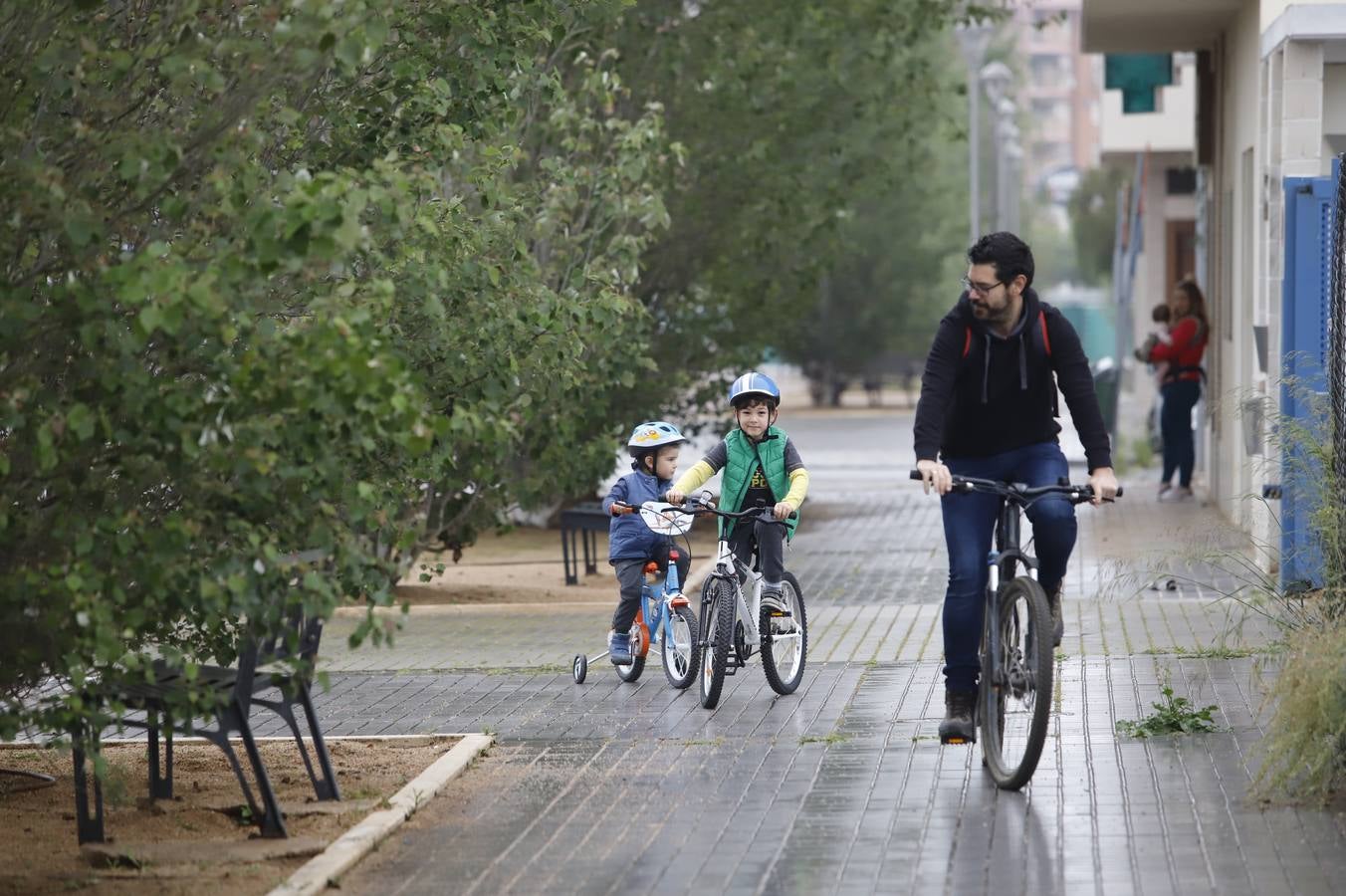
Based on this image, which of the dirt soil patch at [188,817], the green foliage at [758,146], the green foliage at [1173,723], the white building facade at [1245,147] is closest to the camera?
the dirt soil patch at [188,817]

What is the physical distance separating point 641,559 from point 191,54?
494cm

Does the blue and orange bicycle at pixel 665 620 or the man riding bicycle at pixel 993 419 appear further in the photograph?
the blue and orange bicycle at pixel 665 620

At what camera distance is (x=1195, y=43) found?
1973 centimetres

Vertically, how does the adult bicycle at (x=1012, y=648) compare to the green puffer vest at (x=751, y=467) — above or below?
below

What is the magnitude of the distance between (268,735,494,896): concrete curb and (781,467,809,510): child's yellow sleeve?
5.33 feet

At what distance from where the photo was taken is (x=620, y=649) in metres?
10.1

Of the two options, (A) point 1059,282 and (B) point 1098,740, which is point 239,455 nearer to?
(B) point 1098,740

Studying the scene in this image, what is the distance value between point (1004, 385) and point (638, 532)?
A: 120 inches

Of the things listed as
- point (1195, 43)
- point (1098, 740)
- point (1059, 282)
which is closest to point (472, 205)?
point (1098, 740)

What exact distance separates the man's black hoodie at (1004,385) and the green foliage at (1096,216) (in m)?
53.6

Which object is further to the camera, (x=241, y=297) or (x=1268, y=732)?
(x=1268, y=732)

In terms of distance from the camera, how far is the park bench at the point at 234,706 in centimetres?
620

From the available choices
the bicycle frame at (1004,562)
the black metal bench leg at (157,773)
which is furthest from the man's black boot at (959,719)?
the black metal bench leg at (157,773)

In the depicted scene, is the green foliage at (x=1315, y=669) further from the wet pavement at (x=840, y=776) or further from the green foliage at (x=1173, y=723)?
the green foliage at (x=1173, y=723)
